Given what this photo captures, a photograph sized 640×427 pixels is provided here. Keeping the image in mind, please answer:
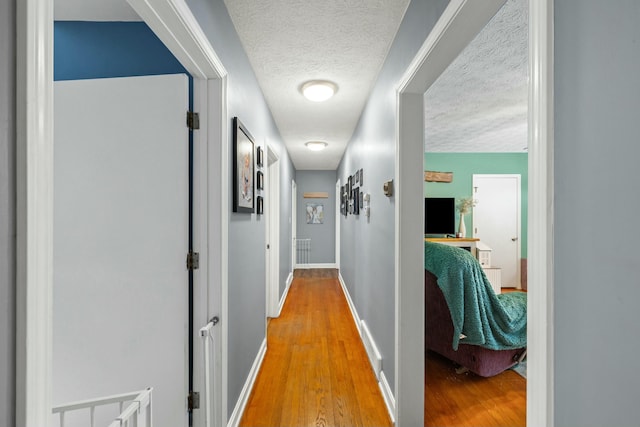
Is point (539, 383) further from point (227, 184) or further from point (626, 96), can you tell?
point (227, 184)

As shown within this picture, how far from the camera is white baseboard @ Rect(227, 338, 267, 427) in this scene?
184 cm

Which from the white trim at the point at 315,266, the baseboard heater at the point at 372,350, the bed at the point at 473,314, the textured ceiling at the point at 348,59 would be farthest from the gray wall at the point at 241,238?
the white trim at the point at 315,266

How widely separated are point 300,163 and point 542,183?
6.23 m

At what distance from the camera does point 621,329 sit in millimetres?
514

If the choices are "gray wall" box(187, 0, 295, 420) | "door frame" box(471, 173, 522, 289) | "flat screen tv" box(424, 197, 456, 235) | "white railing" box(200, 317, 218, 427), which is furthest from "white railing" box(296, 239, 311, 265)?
"white railing" box(200, 317, 218, 427)

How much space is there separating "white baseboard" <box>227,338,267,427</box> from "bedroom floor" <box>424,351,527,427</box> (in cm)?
116

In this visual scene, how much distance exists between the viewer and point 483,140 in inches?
192

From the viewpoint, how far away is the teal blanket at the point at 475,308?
2209 mm

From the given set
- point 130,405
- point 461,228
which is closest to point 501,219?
point 461,228

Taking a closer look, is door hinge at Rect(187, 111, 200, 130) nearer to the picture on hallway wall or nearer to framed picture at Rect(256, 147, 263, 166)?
framed picture at Rect(256, 147, 263, 166)

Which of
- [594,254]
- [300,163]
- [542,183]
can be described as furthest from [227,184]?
[300,163]

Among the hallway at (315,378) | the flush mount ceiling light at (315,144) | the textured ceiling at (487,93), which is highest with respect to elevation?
the textured ceiling at (487,93)

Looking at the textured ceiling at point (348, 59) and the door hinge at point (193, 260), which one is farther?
the textured ceiling at point (348, 59)

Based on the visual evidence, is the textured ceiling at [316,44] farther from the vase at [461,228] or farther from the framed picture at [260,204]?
the vase at [461,228]
